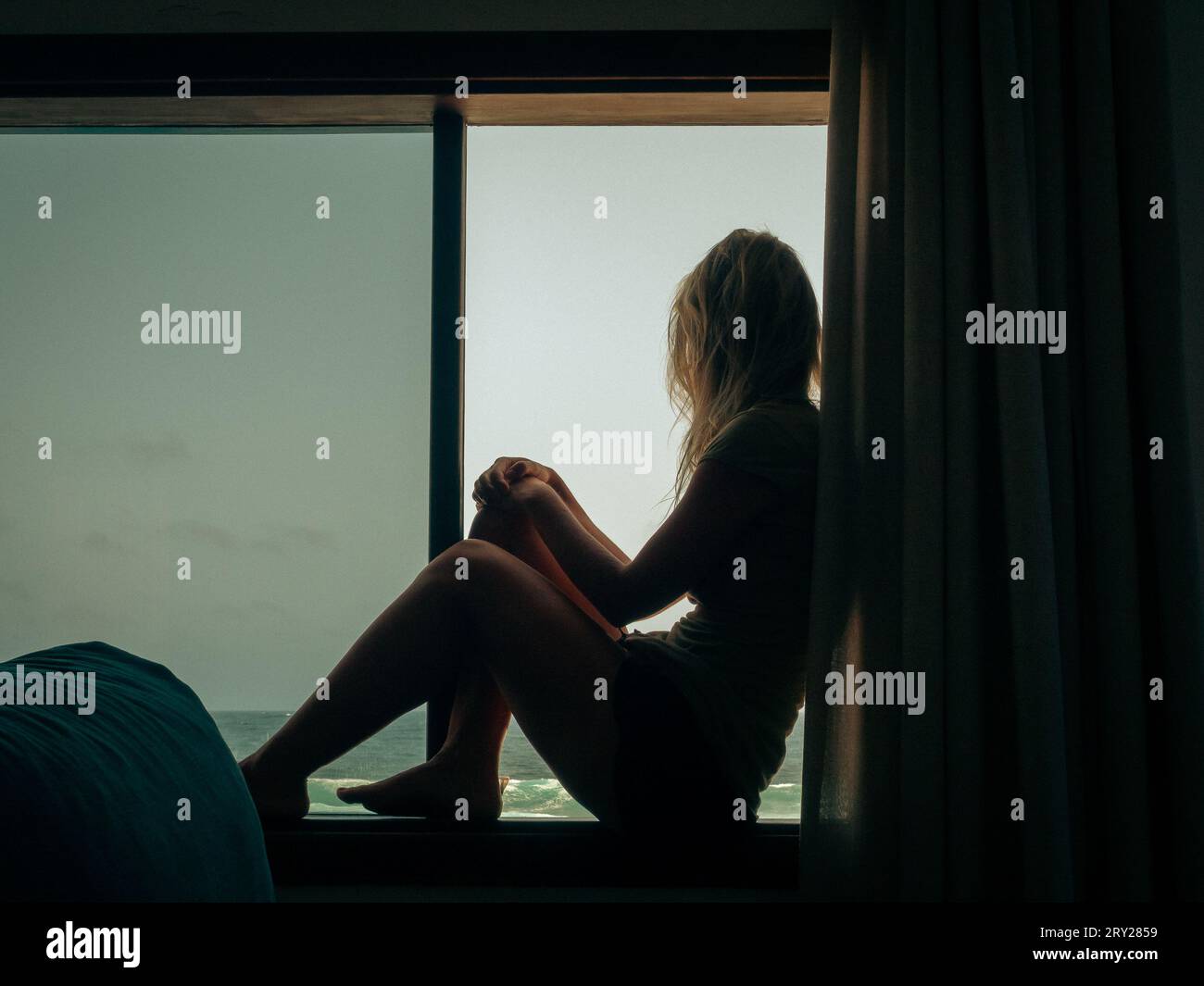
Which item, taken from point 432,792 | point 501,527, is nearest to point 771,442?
point 501,527

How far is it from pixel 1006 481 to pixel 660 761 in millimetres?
622

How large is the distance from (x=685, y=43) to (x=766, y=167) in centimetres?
26

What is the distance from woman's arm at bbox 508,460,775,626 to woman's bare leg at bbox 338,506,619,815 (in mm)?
107

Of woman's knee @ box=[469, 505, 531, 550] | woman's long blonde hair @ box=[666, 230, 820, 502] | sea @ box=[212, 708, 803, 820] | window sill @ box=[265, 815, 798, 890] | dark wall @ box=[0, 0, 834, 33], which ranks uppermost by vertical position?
dark wall @ box=[0, 0, 834, 33]

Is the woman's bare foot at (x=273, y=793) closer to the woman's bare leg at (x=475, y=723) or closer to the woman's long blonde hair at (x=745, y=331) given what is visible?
the woman's bare leg at (x=475, y=723)

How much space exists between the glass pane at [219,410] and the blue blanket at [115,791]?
2.48 ft

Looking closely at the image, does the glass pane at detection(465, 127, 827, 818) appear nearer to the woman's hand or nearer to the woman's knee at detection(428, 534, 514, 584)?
the woman's hand

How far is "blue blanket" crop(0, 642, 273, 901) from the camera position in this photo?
43cm

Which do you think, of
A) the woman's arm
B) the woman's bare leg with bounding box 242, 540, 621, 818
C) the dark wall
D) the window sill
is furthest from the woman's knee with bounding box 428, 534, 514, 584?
the dark wall

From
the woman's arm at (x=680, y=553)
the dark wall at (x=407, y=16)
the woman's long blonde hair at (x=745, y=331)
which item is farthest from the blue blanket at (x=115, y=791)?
the dark wall at (x=407, y=16)

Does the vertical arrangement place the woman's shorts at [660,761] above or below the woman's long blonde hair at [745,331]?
below

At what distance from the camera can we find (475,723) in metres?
1.24

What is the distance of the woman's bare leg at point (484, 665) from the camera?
111cm
